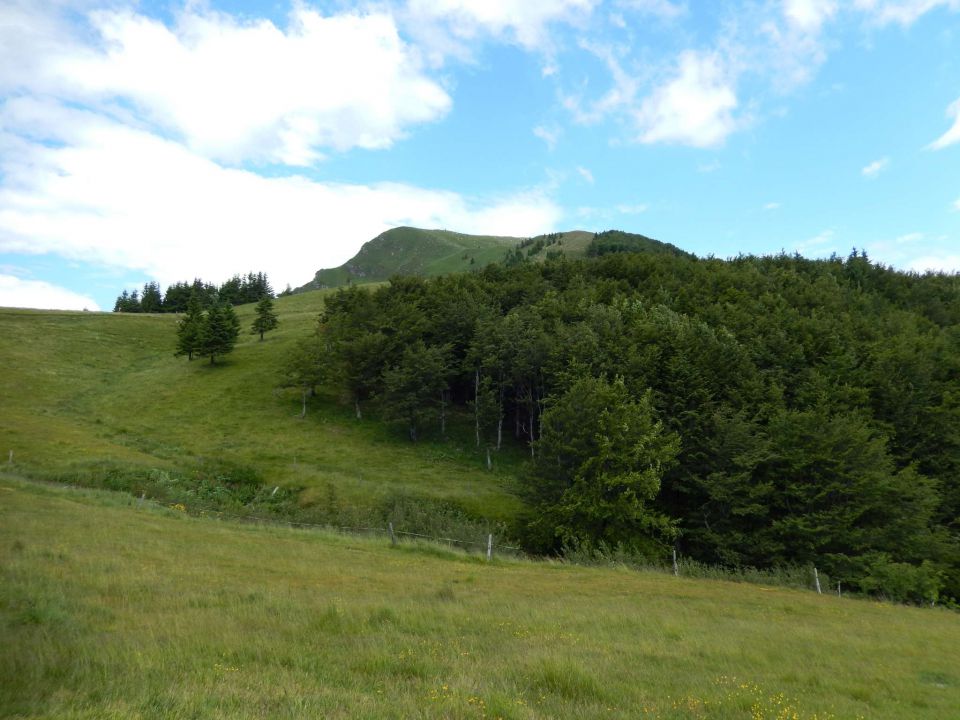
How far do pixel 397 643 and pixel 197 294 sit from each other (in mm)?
161394

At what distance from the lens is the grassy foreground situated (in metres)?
6.44

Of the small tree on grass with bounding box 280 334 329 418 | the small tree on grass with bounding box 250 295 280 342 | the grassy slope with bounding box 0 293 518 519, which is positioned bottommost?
the grassy slope with bounding box 0 293 518 519

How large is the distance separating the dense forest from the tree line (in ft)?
302

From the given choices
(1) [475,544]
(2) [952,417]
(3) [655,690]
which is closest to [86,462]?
(1) [475,544]

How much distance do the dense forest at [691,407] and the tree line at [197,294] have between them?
3624 inches

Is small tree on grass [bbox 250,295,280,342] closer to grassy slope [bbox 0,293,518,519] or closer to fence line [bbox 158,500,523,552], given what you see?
grassy slope [bbox 0,293,518,519]

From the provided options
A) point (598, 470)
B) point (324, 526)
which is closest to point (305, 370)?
point (324, 526)

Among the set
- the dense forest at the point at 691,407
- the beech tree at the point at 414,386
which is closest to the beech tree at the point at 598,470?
the dense forest at the point at 691,407

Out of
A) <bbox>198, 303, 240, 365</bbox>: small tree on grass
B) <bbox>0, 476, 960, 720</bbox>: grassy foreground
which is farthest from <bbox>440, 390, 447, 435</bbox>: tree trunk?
<bbox>0, 476, 960, 720</bbox>: grassy foreground

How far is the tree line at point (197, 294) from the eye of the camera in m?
150

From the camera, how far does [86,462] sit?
37.7 metres

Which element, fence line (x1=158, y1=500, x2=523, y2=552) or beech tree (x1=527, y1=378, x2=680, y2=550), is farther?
beech tree (x1=527, y1=378, x2=680, y2=550)

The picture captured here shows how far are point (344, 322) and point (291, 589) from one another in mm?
56395

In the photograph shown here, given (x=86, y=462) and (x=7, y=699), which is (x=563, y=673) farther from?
(x=86, y=462)
